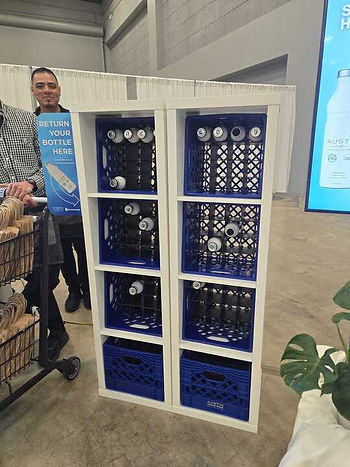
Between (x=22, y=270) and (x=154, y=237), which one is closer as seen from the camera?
(x=22, y=270)

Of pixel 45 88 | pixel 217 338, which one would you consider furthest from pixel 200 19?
pixel 217 338

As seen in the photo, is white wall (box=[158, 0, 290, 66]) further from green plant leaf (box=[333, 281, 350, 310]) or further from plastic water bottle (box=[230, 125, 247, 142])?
green plant leaf (box=[333, 281, 350, 310])

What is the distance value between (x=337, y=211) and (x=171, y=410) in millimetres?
1178

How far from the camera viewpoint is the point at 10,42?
8.78m

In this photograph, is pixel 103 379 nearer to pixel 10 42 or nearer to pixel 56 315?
pixel 56 315

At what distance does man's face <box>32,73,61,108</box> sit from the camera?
211 cm

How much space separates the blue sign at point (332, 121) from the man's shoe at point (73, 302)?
188 cm

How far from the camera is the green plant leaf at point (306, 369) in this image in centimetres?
93

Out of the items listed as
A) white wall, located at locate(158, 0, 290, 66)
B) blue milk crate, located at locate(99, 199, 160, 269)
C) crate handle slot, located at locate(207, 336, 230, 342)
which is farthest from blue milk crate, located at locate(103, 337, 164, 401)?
white wall, located at locate(158, 0, 290, 66)

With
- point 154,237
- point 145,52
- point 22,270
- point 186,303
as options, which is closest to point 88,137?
point 154,237

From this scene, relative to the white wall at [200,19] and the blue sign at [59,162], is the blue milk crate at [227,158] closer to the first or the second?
the blue sign at [59,162]

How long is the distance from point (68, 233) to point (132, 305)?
2.98 feet

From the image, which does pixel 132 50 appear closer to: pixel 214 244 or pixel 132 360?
pixel 214 244

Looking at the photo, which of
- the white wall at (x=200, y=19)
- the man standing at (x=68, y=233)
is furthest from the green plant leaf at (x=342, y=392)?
the white wall at (x=200, y=19)
